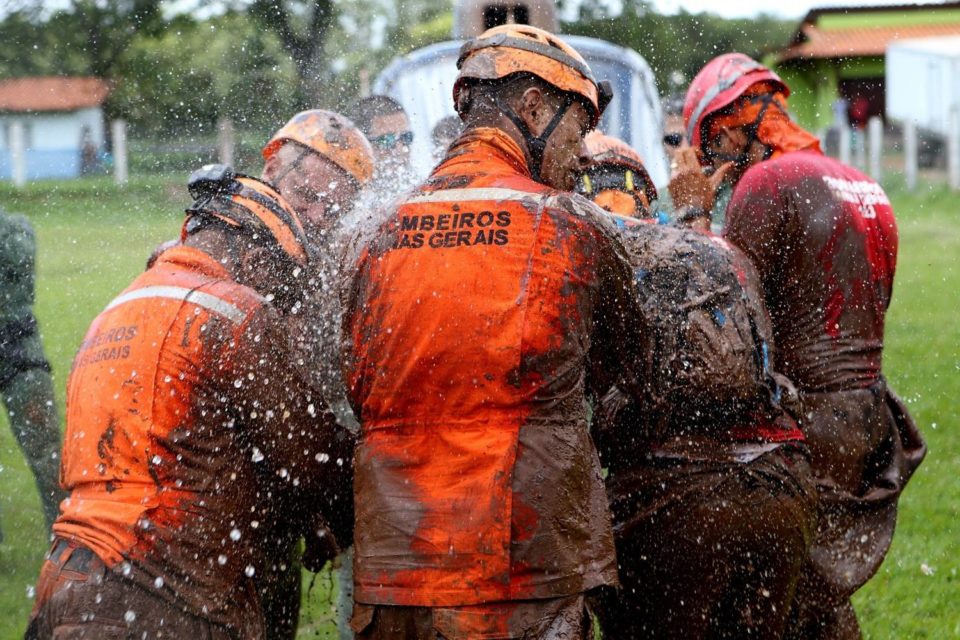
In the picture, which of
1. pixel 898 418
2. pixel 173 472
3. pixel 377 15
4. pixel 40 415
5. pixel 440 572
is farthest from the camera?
pixel 377 15

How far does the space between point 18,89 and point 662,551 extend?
3961 centimetres

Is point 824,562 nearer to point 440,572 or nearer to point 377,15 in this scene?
point 440,572

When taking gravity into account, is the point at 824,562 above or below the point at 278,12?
below

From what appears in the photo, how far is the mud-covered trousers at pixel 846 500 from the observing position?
188 inches

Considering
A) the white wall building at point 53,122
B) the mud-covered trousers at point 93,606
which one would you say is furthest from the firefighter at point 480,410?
the white wall building at point 53,122

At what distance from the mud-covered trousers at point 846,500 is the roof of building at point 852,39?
104ft

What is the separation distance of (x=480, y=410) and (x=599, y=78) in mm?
9540

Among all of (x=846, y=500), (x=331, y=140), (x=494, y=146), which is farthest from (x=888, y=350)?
(x=494, y=146)

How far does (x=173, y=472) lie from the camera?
3.62 meters

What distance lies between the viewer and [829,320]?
490cm

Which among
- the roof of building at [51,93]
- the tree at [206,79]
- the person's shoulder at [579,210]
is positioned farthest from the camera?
the roof of building at [51,93]

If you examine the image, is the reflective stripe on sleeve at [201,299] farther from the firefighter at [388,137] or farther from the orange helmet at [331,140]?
the firefighter at [388,137]

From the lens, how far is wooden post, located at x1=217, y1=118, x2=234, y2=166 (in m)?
22.6

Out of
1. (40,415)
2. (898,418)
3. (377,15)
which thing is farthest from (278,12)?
(898,418)
